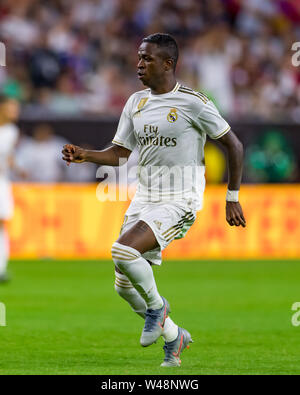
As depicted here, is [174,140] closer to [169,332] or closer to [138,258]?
[138,258]

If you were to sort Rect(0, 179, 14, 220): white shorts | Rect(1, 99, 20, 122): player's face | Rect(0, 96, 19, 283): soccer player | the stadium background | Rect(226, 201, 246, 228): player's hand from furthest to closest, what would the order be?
the stadium background < Rect(0, 179, 14, 220): white shorts < Rect(0, 96, 19, 283): soccer player < Rect(1, 99, 20, 122): player's face < Rect(226, 201, 246, 228): player's hand

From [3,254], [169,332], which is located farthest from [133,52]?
[169,332]

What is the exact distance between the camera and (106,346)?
8.08 meters

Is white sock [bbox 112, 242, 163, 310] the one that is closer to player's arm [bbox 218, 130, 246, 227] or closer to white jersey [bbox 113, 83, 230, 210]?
white jersey [bbox 113, 83, 230, 210]

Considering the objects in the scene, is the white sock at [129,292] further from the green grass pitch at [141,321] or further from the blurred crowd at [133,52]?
the blurred crowd at [133,52]

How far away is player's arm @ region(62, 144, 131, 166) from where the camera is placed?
6.84 m

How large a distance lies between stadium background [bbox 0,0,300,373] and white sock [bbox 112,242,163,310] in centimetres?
604

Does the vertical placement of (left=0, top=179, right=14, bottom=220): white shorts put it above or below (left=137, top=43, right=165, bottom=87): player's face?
below

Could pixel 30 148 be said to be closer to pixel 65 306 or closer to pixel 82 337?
pixel 65 306

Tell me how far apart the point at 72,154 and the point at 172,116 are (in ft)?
2.73

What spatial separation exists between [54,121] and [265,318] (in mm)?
9291

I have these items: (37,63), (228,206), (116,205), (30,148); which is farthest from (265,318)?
(37,63)

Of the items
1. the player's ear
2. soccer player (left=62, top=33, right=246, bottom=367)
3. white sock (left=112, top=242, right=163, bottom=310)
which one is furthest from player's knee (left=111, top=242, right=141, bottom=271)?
the player's ear

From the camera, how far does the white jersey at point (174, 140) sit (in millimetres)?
7051
